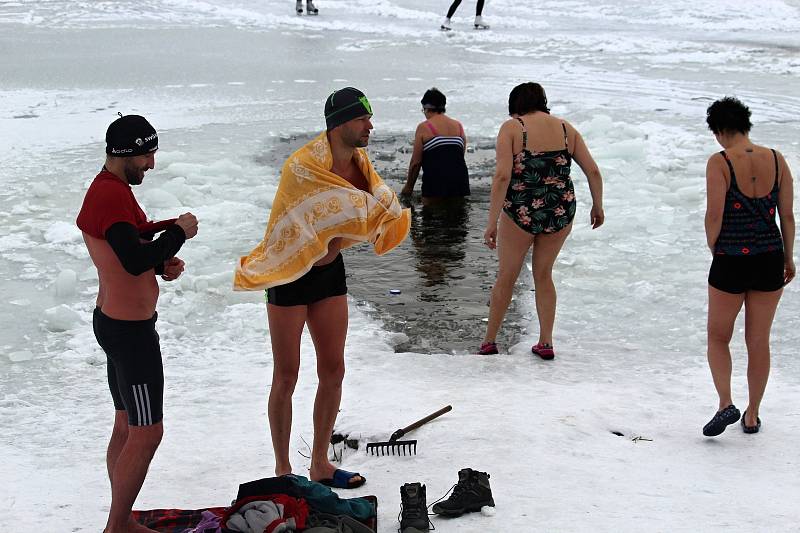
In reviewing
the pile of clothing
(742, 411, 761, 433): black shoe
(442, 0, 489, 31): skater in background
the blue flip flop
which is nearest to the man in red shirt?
the pile of clothing

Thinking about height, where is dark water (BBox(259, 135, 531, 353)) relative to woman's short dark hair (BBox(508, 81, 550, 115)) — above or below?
below

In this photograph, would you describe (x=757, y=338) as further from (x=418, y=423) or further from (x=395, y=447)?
(x=395, y=447)

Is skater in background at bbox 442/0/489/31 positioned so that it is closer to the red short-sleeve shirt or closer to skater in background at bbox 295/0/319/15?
skater in background at bbox 295/0/319/15

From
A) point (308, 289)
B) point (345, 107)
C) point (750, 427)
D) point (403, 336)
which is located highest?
point (345, 107)

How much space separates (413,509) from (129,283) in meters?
1.53

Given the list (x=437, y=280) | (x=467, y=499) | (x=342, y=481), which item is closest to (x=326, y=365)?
(x=342, y=481)

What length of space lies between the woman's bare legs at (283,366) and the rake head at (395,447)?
1.68ft

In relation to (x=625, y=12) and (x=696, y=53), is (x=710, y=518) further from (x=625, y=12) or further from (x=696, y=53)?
(x=625, y=12)

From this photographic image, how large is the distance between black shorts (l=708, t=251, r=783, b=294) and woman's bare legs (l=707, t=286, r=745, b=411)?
75 millimetres

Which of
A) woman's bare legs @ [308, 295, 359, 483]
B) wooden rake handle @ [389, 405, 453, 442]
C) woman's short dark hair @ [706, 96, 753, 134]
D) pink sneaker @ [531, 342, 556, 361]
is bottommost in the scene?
pink sneaker @ [531, 342, 556, 361]

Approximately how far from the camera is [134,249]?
391cm

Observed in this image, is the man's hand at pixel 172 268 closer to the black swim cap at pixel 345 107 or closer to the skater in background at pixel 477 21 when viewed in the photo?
the black swim cap at pixel 345 107

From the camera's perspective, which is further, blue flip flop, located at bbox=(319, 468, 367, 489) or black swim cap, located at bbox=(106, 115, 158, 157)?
blue flip flop, located at bbox=(319, 468, 367, 489)

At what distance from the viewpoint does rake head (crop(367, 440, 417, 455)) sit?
5.01 meters
